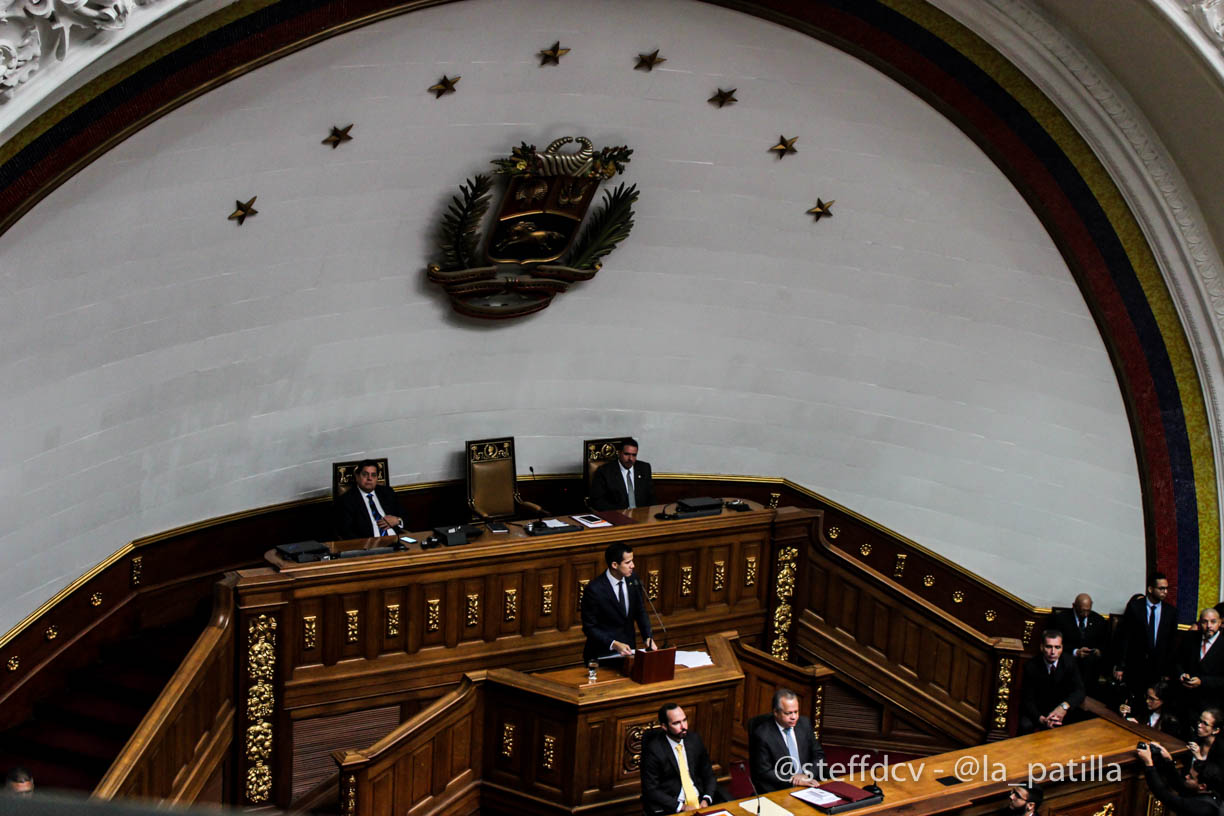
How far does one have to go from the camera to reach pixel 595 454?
30.9ft

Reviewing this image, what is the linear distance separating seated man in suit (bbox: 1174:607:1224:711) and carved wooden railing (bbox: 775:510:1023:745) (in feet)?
3.50

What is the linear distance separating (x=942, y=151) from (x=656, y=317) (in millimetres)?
2313

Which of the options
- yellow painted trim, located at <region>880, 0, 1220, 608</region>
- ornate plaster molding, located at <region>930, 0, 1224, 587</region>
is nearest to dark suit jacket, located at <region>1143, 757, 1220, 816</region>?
yellow painted trim, located at <region>880, 0, 1220, 608</region>

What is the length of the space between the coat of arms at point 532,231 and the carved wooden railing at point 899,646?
7.62 feet

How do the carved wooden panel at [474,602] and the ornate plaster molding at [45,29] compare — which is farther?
the carved wooden panel at [474,602]

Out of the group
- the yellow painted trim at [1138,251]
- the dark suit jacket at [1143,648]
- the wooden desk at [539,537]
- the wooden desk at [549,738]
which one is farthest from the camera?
the dark suit jacket at [1143,648]

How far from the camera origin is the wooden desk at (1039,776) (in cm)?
612

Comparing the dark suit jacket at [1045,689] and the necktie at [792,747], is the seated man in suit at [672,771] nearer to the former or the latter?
the necktie at [792,747]

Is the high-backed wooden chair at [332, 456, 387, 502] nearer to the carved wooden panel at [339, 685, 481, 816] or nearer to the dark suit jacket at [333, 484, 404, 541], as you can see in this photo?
the dark suit jacket at [333, 484, 404, 541]

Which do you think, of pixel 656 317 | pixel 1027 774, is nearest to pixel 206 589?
pixel 656 317

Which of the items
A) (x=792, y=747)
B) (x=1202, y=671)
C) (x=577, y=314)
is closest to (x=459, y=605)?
(x=792, y=747)

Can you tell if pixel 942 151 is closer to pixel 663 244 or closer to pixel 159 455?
pixel 663 244

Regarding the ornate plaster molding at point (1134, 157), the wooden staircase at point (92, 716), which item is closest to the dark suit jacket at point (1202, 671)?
the ornate plaster molding at point (1134, 157)

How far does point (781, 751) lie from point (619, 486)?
2.96m
